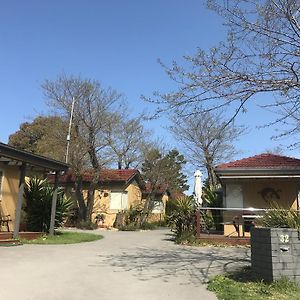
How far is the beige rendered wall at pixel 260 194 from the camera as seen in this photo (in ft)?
56.0

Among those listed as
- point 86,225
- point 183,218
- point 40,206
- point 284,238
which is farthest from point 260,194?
point 86,225

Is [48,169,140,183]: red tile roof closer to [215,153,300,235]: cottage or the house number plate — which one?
[215,153,300,235]: cottage

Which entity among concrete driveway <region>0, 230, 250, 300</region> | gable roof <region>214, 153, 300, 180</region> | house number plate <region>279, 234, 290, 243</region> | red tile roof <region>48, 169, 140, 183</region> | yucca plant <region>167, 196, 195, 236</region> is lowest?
concrete driveway <region>0, 230, 250, 300</region>

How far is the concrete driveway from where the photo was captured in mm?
6637

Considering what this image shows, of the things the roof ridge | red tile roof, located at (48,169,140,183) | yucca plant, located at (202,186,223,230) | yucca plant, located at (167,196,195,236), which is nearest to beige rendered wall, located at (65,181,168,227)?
red tile roof, located at (48,169,140,183)

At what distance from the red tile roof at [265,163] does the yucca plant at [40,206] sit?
7.38 meters

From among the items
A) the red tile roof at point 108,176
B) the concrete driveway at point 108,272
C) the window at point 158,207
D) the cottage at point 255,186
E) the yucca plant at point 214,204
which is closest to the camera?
the concrete driveway at point 108,272

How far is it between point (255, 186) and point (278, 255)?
10.6 metres

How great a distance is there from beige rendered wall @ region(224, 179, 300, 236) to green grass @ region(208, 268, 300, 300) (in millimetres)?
9637

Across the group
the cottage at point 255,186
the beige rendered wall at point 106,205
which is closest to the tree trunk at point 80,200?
the beige rendered wall at point 106,205

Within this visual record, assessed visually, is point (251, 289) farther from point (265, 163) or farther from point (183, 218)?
point (265, 163)

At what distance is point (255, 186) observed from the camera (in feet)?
57.4

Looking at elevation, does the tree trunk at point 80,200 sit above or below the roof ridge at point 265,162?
below

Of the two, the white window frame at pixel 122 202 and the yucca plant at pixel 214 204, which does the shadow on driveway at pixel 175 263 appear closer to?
the yucca plant at pixel 214 204
